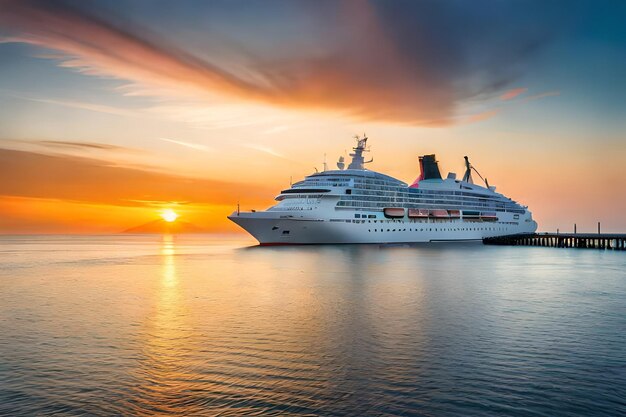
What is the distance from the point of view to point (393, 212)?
4112 inches

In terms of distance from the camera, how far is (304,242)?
8988 cm

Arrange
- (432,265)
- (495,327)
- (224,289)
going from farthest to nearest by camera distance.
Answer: (432,265), (224,289), (495,327)

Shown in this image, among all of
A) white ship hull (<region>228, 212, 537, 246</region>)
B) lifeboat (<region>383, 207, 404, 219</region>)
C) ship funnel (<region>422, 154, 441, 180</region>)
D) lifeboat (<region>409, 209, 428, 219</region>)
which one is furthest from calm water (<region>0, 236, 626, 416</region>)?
ship funnel (<region>422, 154, 441, 180</region>)

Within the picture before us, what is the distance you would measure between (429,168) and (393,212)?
30.3 metres

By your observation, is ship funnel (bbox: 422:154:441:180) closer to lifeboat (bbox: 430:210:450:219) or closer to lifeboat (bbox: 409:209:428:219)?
lifeboat (bbox: 430:210:450:219)

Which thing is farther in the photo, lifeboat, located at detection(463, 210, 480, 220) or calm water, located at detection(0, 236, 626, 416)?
lifeboat, located at detection(463, 210, 480, 220)

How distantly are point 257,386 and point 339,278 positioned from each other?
102 feet

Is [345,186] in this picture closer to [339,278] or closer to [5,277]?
[339,278]

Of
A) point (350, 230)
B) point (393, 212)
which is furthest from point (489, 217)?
point (350, 230)

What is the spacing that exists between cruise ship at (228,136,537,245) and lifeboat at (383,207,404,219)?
224mm

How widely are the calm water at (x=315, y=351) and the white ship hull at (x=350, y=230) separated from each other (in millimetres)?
46742

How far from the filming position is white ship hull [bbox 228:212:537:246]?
3364 inches

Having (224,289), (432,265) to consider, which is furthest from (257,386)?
(432,265)

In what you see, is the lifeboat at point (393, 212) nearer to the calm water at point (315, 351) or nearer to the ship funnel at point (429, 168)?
the ship funnel at point (429, 168)
